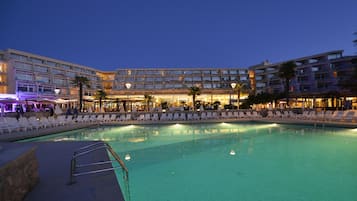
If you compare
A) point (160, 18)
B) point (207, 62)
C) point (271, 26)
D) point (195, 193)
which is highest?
point (160, 18)

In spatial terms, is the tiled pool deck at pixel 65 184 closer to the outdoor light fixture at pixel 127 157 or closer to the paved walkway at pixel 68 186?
the paved walkway at pixel 68 186

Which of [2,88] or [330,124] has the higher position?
[2,88]

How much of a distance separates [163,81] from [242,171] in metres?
53.4

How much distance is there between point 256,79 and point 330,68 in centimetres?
1844

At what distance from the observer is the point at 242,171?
631 cm

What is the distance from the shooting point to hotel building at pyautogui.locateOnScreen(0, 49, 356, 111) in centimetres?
4121

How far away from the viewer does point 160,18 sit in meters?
121

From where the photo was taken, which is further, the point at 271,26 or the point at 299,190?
the point at 271,26

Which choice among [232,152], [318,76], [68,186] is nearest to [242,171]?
[232,152]

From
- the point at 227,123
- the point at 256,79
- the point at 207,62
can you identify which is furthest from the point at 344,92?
the point at 207,62

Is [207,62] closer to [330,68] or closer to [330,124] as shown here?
A: [330,68]

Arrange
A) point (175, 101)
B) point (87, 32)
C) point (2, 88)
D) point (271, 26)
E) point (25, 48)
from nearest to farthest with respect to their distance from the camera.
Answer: point (2, 88) → point (175, 101) → point (271, 26) → point (25, 48) → point (87, 32)

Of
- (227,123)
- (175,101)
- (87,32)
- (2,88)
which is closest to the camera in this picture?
(227,123)

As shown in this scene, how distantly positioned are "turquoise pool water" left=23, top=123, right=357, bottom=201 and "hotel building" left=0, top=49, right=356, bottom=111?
26484mm
